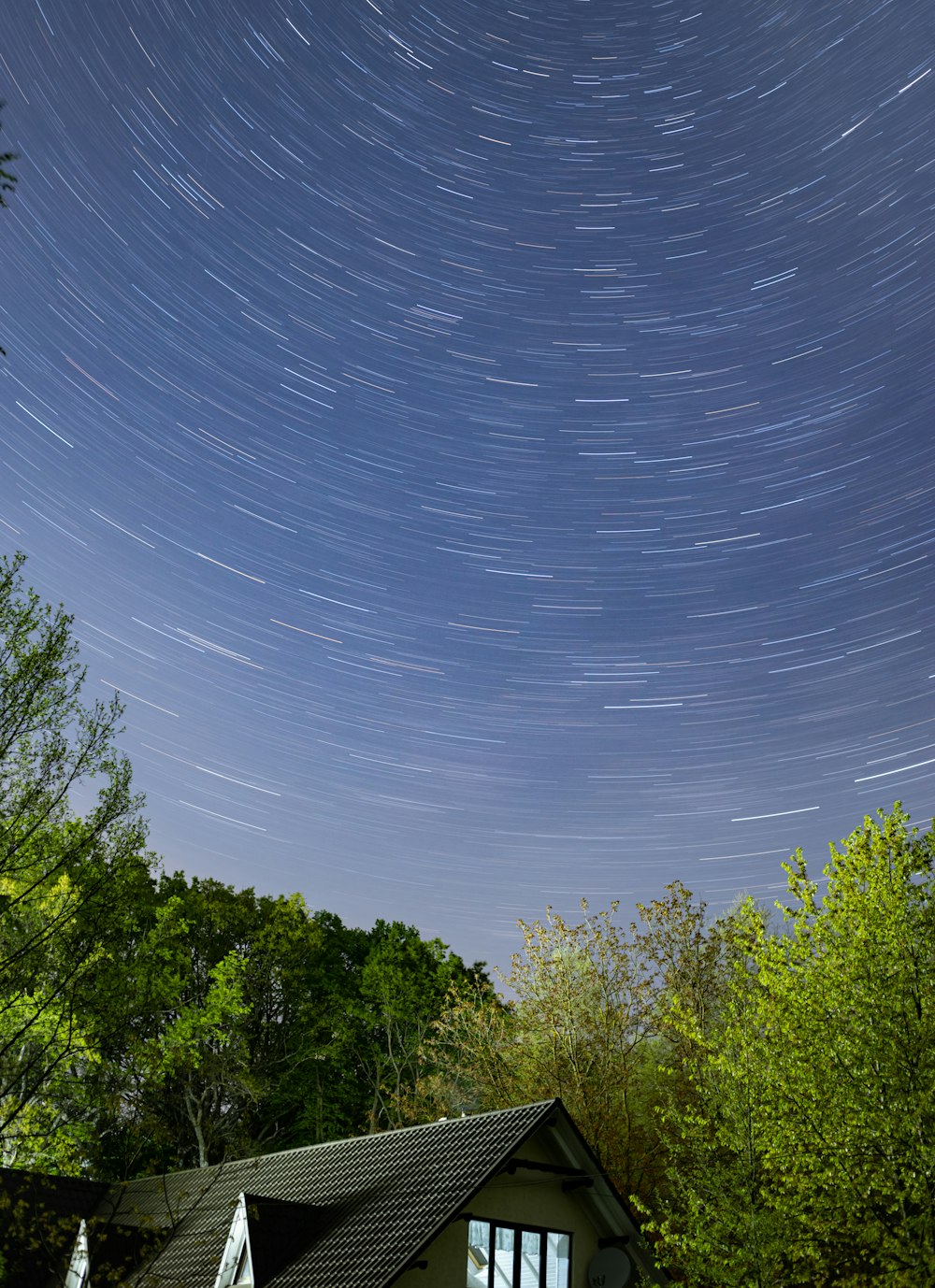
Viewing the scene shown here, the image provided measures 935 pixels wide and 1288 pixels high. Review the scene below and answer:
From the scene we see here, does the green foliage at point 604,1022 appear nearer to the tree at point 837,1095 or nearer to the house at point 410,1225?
the tree at point 837,1095

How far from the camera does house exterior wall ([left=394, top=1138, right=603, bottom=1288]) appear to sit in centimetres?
1686

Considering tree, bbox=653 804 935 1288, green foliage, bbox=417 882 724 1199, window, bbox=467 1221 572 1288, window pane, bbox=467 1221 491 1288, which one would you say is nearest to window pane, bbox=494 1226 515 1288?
window, bbox=467 1221 572 1288

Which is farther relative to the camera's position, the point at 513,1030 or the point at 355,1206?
the point at 513,1030

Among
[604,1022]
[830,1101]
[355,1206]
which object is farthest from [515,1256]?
[604,1022]

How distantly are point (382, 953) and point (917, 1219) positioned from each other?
3258 cm

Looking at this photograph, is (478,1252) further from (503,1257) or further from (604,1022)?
(604,1022)

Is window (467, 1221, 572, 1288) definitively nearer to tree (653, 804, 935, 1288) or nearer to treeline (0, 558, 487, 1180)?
tree (653, 804, 935, 1288)

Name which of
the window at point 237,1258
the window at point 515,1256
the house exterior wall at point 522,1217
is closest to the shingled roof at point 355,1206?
the window at point 237,1258

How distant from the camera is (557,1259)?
19016 millimetres

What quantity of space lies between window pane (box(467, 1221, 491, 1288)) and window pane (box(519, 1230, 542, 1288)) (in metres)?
0.92

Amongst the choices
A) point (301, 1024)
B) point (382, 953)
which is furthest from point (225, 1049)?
point (382, 953)

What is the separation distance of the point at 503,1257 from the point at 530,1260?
0.77 metres

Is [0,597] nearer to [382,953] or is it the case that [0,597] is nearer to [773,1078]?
[773,1078]

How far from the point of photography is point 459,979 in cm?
4647
